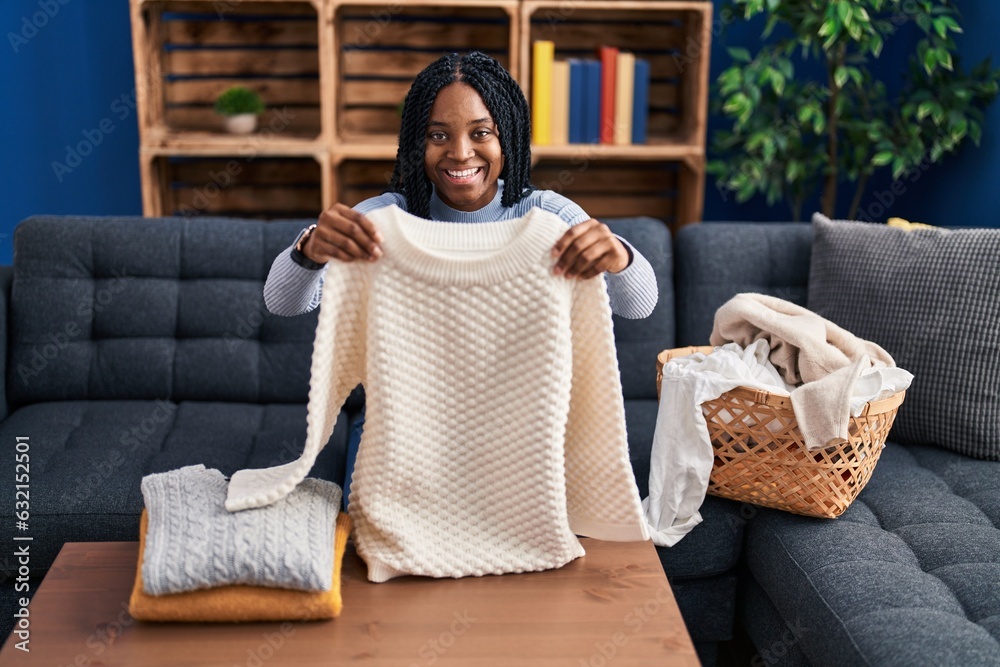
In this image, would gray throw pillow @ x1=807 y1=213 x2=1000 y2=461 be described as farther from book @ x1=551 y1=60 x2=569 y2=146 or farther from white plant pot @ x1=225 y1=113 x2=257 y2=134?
white plant pot @ x1=225 y1=113 x2=257 y2=134

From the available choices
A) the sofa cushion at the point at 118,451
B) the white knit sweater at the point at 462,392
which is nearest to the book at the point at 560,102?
the sofa cushion at the point at 118,451

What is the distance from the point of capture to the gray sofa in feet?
4.39

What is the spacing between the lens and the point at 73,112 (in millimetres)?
2969

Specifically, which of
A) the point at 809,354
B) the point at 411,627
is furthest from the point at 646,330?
the point at 411,627

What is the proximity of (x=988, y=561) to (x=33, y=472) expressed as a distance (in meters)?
1.52

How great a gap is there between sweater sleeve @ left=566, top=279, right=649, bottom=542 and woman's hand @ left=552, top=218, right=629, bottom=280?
0.09 ft

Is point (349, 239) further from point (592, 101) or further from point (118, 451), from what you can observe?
point (592, 101)

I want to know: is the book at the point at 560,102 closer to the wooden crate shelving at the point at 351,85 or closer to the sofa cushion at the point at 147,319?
the wooden crate shelving at the point at 351,85

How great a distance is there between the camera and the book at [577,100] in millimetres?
2730

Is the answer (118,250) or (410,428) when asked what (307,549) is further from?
(118,250)

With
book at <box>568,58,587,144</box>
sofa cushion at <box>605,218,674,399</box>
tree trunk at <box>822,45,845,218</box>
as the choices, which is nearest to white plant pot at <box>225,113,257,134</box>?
book at <box>568,58,587,144</box>

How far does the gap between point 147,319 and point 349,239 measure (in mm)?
1057

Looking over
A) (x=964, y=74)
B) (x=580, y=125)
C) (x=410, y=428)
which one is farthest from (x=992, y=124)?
(x=410, y=428)

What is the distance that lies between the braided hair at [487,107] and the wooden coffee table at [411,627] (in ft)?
2.01
